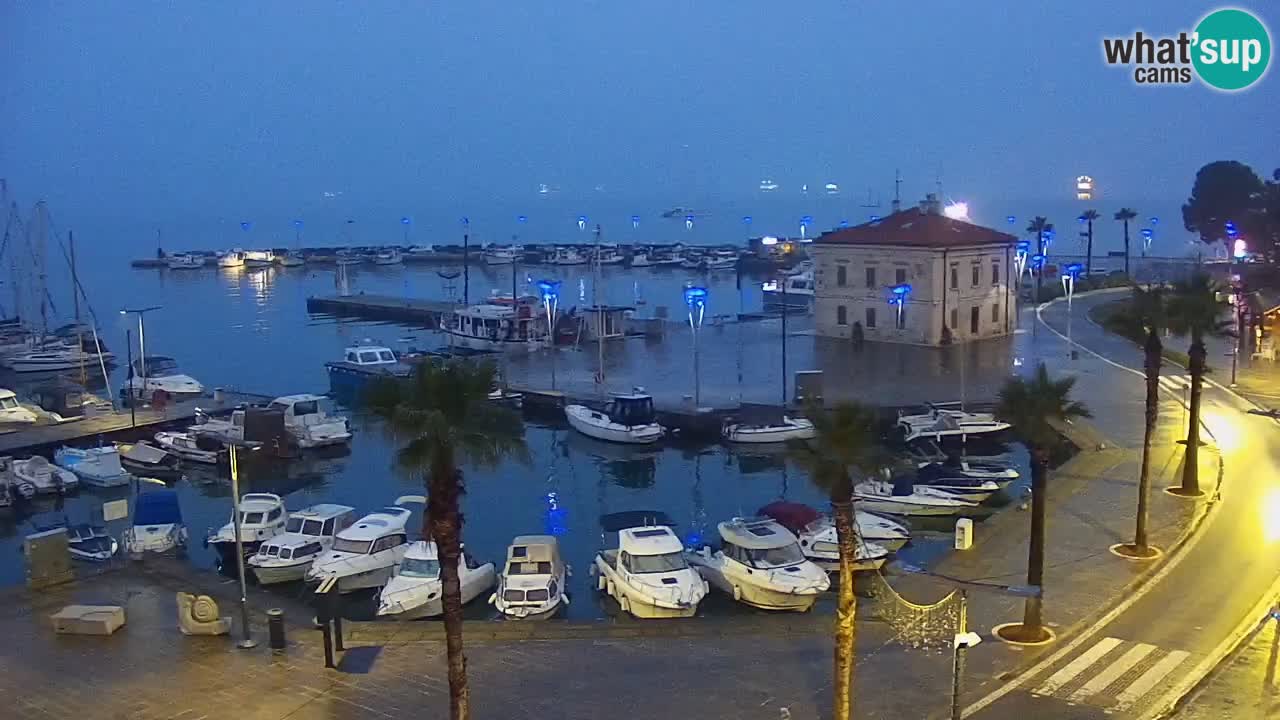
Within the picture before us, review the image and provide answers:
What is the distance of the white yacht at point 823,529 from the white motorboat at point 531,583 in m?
→ 5.92

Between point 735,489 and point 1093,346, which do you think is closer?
point 735,489

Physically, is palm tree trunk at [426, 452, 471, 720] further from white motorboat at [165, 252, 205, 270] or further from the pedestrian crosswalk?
white motorboat at [165, 252, 205, 270]

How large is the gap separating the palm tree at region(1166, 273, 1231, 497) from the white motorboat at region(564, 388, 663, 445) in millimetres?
19310

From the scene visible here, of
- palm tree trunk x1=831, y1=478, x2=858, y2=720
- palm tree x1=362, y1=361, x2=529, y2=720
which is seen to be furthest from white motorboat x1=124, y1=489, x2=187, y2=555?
palm tree trunk x1=831, y1=478, x2=858, y2=720

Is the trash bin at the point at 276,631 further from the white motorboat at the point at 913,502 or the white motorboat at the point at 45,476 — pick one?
the white motorboat at the point at 45,476

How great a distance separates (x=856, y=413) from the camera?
13.6 m

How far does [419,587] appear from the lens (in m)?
22.9

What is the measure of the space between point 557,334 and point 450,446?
5072 cm

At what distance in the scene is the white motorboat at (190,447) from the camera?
1617 inches

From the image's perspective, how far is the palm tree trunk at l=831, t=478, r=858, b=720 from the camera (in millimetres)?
13703

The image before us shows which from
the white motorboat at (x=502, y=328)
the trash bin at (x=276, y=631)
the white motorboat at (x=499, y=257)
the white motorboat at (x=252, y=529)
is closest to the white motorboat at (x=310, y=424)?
the white motorboat at (x=252, y=529)

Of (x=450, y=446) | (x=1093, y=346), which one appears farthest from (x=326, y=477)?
(x=1093, y=346)

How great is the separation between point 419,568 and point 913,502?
1417cm

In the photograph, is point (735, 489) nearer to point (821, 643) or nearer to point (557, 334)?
point (821, 643)
